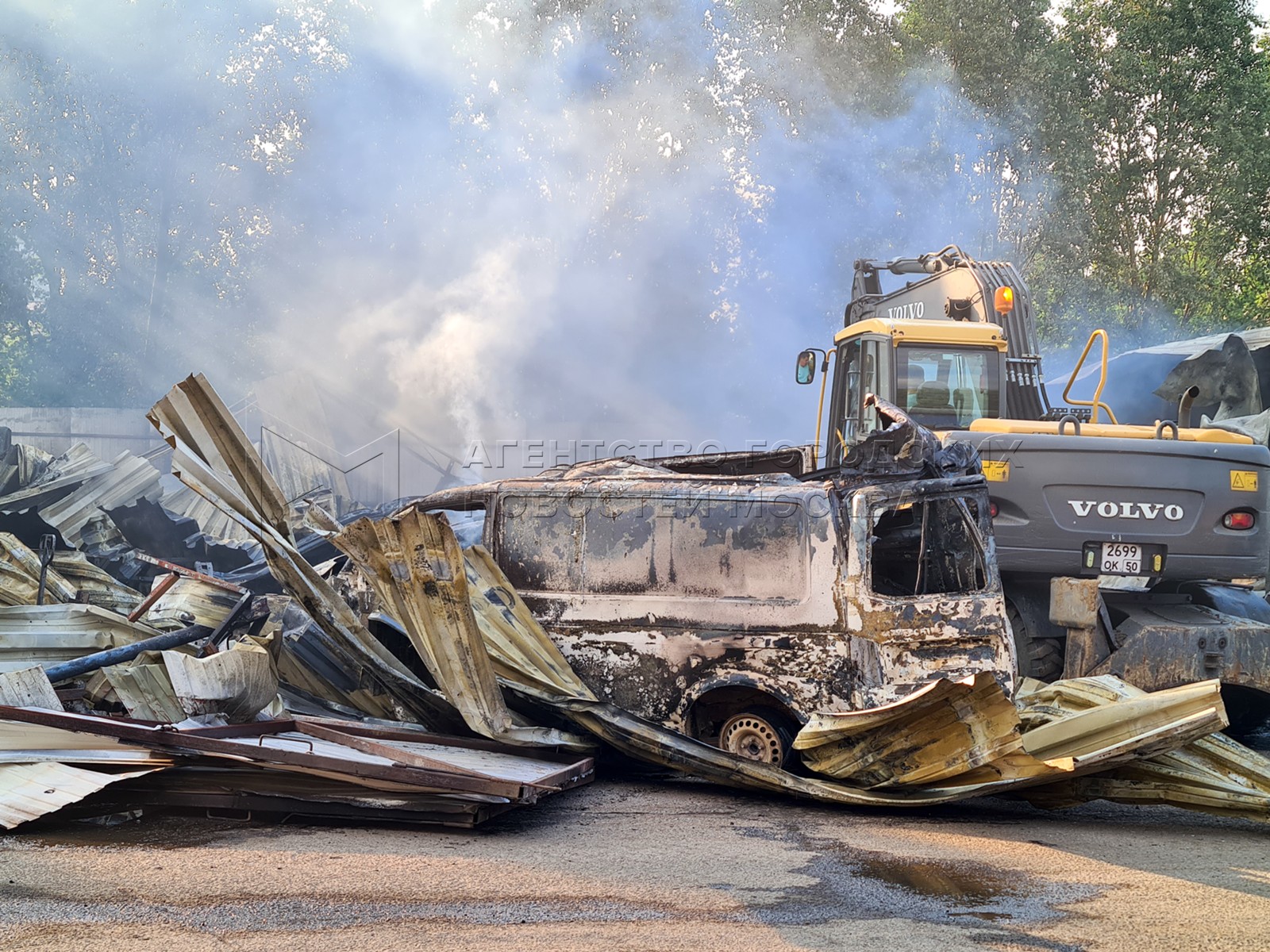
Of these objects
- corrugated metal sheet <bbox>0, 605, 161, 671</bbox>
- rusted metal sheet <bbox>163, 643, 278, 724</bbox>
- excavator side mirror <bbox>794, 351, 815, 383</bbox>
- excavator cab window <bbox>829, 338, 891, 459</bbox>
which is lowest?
rusted metal sheet <bbox>163, 643, 278, 724</bbox>

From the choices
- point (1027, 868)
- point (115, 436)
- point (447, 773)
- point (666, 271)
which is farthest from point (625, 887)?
point (666, 271)

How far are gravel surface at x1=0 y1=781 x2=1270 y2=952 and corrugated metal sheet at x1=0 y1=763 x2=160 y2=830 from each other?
0.11 m

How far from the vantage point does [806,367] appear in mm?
10594

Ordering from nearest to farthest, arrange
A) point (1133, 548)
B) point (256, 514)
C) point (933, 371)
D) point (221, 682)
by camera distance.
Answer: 1. point (221, 682)
2. point (256, 514)
3. point (1133, 548)
4. point (933, 371)

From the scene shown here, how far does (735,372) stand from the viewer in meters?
31.4

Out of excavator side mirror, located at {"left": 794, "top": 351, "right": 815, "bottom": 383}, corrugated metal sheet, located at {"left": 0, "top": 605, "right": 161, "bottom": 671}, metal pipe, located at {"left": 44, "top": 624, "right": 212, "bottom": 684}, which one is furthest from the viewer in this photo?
excavator side mirror, located at {"left": 794, "top": 351, "right": 815, "bottom": 383}


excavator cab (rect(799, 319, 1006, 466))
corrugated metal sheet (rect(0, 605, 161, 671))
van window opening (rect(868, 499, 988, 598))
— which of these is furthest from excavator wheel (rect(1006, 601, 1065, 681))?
corrugated metal sheet (rect(0, 605, 161, 671))

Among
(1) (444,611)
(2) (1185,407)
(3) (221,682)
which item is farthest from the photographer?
(2) (1185,407)

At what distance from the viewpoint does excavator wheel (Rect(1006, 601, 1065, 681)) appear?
751cm

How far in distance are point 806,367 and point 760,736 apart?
504 cm

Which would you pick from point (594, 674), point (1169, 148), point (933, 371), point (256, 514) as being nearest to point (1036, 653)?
point (933, 371)

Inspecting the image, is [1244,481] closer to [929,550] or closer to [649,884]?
[929,550]

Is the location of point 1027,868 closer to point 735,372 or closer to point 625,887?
point 625,887

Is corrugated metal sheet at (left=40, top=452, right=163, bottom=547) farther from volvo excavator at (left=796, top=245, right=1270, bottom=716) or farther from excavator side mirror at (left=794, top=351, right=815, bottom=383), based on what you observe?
volvo excavator at (left=796, top=245, right=1270, bottom=716)
